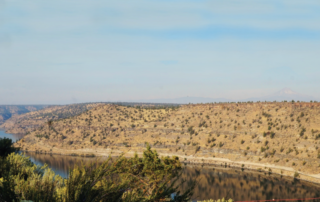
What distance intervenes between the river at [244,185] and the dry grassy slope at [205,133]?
608 centimetres

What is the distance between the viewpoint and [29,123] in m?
176

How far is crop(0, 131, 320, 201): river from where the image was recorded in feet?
135

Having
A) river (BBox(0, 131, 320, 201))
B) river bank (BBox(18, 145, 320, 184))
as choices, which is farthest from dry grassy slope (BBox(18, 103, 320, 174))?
river (BBox(0, 131, 320, 201))

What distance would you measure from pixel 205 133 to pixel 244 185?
94.1 feet

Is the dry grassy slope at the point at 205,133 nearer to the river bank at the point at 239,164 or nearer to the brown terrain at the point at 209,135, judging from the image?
the brown terrain at the point at 209,135

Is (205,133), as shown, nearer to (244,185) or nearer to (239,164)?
(239,164)

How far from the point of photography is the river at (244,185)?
41.2 metres

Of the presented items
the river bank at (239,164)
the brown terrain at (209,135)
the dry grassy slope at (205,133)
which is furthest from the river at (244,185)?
the dry grassy slope at (205,133)

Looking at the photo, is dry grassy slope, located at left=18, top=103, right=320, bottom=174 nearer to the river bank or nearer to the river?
the river bank

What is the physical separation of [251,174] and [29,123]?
161912 mm

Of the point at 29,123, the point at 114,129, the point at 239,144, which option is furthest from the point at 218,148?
the point at 29,123

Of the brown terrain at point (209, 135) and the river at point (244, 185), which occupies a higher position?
the brown terrain at point (209, 135)

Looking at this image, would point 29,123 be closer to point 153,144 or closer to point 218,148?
point 153,144

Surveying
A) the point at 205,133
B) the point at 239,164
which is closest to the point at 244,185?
the point at 239,164
